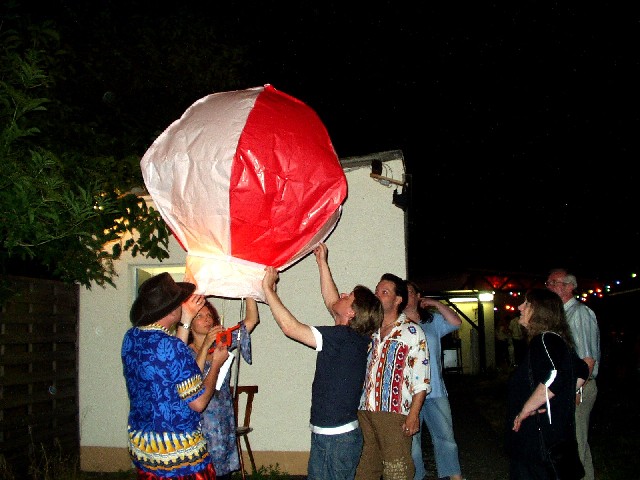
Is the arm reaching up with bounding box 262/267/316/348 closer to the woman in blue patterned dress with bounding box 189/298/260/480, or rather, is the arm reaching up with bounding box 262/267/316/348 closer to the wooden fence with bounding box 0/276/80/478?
the woman in blue patterned dress with bounding box 189/298/260/480

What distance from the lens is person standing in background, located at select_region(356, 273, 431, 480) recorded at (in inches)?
166

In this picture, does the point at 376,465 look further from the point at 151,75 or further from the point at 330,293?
the point at 151,75

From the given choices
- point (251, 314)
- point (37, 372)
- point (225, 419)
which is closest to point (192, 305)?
point (251, 314)

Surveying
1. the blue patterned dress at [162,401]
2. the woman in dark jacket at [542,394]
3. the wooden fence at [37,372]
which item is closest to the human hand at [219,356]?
the blue patterned dress at [162,401]

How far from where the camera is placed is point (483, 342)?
1903 centimetres

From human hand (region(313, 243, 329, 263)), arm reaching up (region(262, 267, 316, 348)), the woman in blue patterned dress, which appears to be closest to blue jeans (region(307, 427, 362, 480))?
arm reaching up (region(262, 267, 316, 348))

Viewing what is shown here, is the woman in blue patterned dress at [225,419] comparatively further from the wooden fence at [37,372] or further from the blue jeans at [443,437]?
the wooden fence at [37,372]

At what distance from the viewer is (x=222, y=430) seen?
4055 mm

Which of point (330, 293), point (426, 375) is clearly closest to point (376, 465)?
point (426, 375)

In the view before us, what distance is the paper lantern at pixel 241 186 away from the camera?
294cm

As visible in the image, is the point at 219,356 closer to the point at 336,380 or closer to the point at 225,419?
the point at 336,380

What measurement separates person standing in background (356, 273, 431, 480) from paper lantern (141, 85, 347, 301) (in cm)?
156

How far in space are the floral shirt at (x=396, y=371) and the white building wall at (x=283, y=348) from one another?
5.77ft

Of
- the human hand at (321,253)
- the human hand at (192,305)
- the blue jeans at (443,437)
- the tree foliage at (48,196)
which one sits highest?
the tree foliage at (48,196)
